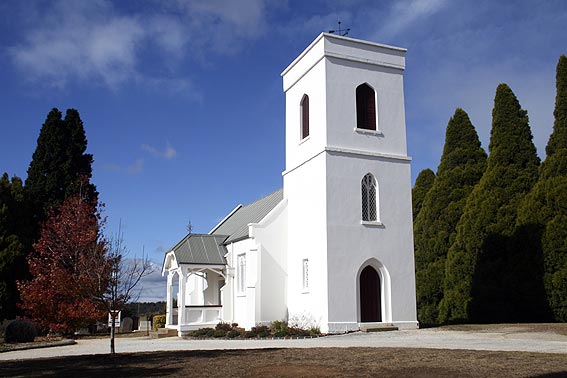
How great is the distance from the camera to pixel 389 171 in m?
26.4

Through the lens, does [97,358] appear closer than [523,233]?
Yes

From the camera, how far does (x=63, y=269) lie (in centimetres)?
2928

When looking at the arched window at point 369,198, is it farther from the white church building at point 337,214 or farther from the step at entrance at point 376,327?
the step at entrance at point 376,327

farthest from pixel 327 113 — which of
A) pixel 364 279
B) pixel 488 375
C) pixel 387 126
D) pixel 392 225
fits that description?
pixel 488 375

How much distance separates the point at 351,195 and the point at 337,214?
1.11m

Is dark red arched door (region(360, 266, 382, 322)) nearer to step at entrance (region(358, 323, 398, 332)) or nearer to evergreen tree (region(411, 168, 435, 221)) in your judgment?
step at entrance (region(358, 323, 398, 332))

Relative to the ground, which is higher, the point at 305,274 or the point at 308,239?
the point at 308,239

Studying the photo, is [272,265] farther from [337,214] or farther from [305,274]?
[337,214]

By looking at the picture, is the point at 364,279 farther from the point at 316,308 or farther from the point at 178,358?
the point at 178,358

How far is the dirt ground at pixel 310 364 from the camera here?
39.4 ft

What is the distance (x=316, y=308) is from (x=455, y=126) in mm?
17963

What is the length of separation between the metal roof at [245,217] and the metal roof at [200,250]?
62 centimetres

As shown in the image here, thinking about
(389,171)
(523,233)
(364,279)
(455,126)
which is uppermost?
(455,126)

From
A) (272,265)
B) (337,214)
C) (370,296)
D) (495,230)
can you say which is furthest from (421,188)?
(337,214)
